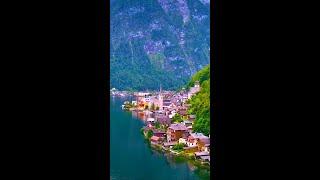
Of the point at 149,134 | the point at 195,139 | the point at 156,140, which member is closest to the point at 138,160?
the point at 149,134

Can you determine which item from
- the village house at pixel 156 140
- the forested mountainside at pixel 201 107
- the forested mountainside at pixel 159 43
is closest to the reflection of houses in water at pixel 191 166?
the village house at pixel 156 140

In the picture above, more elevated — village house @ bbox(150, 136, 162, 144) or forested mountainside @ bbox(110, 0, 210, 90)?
forested mountainside @ bbox(110, 0, 210, 90)

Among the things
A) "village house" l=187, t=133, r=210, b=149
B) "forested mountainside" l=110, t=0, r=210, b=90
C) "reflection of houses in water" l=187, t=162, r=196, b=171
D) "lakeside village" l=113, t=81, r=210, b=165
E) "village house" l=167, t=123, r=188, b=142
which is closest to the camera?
"village house" l=187, t=133, r=210, b=149

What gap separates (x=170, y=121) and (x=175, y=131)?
0.50 ft

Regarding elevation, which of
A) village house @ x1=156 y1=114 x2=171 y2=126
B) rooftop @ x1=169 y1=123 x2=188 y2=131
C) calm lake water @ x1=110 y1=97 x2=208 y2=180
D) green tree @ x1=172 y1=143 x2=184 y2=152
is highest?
village house @ x1=156 y1=114 x2=171 y2=126

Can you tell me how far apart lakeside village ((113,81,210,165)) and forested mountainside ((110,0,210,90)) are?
15 cm

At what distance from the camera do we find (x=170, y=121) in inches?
114

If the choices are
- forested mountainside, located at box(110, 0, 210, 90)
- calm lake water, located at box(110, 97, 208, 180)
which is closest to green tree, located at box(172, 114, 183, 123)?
calm lake water, located at box(110, 97, 208, 180)

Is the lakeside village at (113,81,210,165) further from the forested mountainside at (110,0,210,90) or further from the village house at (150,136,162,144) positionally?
the forested mountainside at (110,0,210,90)

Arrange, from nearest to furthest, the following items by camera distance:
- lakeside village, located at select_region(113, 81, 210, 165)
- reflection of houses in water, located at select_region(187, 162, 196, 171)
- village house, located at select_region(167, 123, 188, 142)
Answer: lakeside village, located at select_region(113, 81, 210, 165) < village house, located at select_region(167, 123, 188, 142) < reflection of houses in water, located at select_region(187, 162, 196, 171)

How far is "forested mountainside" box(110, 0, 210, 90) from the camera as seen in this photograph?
341 cm

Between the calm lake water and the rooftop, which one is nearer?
the rooftop

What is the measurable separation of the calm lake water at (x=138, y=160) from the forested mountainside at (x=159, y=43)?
380 millimetres
